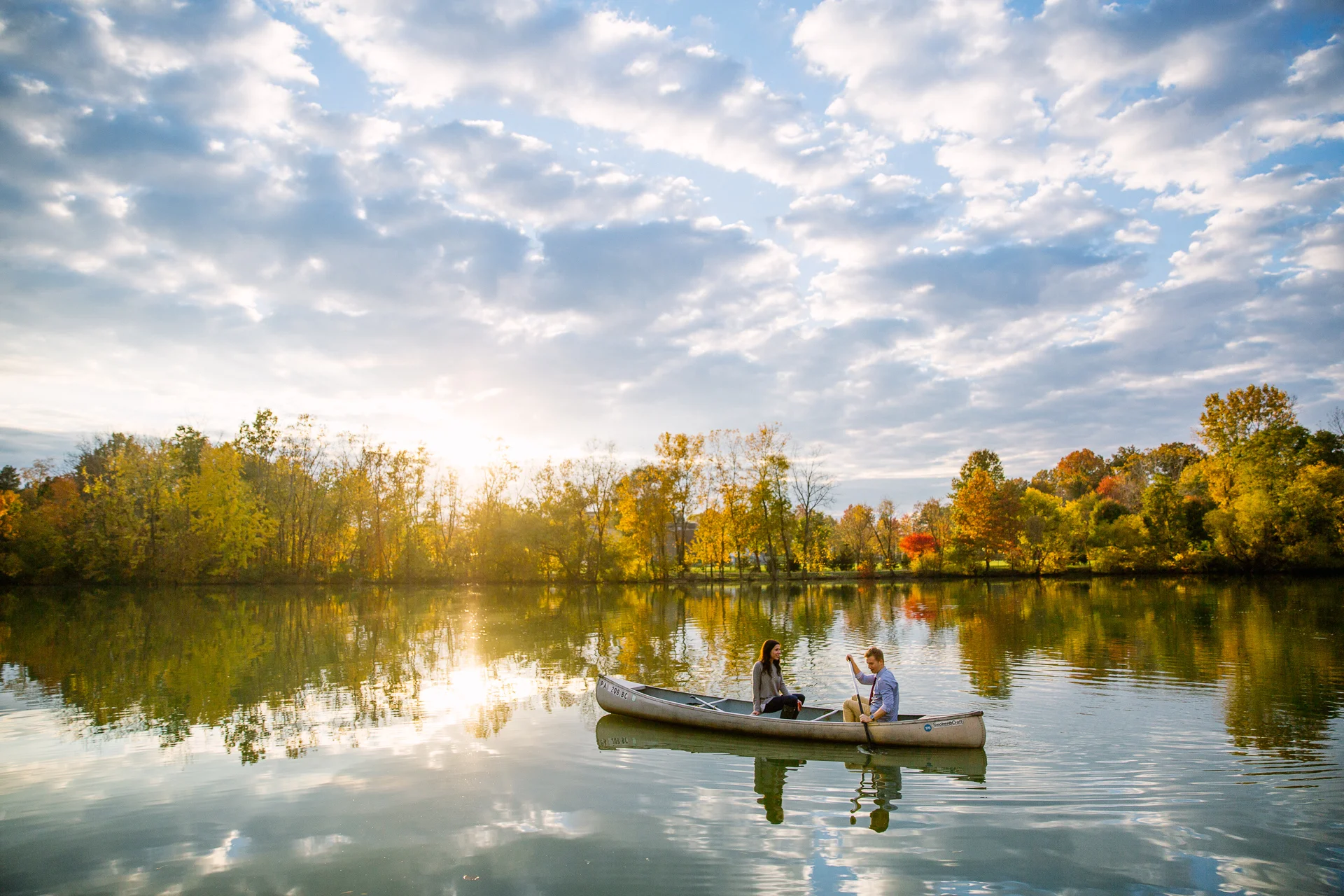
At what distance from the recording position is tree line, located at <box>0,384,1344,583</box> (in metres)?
56.1

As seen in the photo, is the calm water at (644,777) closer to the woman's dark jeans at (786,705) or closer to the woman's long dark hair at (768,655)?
the woman's dark jeans at (786,705)

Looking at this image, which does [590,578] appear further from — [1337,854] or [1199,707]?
[1337,854]

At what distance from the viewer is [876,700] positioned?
11.9m

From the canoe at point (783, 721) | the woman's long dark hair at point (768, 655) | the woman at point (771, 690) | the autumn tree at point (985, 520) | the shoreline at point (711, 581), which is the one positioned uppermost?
the autumn tree at point (985, 520)

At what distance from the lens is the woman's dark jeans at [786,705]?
12617 millimetres

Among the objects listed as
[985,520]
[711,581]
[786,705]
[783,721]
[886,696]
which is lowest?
[711,581]

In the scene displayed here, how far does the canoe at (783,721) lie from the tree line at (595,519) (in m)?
51.4

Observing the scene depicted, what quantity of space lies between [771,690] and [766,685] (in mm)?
135

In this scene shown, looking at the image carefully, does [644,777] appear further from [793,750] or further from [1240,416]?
[1240,416]

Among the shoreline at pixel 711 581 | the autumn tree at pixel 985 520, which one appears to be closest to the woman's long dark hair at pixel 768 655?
the shoreline at pixel 711 581

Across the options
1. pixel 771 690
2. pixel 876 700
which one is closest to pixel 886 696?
pixel 876 700

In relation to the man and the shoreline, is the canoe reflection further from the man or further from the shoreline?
the shoreline

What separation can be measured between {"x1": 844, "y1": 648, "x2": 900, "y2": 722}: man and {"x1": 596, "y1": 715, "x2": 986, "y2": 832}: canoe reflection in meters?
0.50

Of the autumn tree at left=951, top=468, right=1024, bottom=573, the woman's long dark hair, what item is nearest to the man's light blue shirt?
the woman's long dark hair
